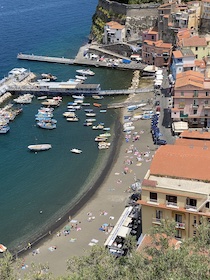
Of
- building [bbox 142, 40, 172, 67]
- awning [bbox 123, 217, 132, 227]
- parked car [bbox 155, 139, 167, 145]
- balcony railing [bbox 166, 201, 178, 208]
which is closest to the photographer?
balcony railing [bbox 166, 201, 178, 208]

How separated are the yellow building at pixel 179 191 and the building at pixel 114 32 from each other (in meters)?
52.3

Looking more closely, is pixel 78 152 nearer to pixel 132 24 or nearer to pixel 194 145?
pixel 194 145

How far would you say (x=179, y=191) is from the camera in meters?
25.8

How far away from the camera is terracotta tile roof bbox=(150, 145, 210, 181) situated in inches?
1059

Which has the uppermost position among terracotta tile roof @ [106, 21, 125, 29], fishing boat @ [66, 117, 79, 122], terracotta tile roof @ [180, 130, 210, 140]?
terracotta tile roof @ [106, 21, 125, 29]

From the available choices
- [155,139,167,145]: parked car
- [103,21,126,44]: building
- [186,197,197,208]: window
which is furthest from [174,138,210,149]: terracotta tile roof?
[103,21,126,44]: building

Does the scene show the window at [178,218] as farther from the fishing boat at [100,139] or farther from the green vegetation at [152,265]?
the fishing boat at [100,139]

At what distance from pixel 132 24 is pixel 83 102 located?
26.8 m

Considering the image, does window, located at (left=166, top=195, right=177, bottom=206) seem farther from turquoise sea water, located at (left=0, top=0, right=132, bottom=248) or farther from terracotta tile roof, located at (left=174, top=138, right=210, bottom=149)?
turquoise sea water, located at (left=0, top=0, right=132, bottom=248)

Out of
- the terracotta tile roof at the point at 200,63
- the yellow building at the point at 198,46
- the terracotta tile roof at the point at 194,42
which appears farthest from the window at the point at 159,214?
the terracotta tile roof at the point at 194,42

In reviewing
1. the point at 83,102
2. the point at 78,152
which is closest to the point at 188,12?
the point at 83,102

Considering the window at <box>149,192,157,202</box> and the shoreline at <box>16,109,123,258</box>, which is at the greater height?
the window at <box>149,192,157,202</box>

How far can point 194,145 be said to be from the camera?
33562 mm

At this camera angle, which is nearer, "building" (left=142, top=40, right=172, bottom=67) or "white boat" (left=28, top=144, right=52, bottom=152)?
"white boat" (left=28, top=144, right=52, bottom=152)
